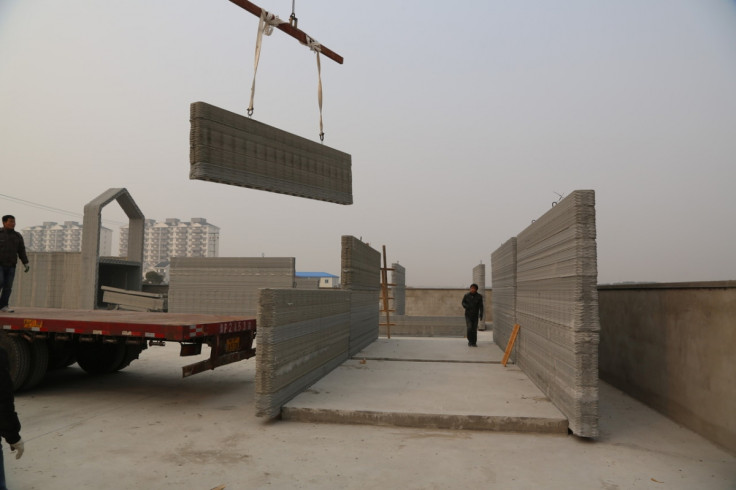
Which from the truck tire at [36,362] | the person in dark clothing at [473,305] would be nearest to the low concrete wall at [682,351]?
the person in dark clothing at [473,305]

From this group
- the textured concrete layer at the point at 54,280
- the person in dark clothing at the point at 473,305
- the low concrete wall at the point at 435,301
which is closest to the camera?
the person in dark clothing at the point at 473,305

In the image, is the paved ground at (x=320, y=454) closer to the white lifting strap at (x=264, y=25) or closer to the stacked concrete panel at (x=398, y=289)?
the white lifting strap at (x=264, y=25)

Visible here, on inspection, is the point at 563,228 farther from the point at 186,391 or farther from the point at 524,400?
the point at 186,391

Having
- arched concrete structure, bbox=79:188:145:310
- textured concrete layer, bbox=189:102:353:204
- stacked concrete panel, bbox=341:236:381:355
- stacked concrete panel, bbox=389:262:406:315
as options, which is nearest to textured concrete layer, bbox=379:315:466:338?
stacked concrete panel, bbox=389:262:406:315

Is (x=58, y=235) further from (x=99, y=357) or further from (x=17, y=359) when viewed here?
(x=17, y=359)

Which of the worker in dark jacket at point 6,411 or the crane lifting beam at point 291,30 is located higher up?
the crane lifting beam at point 291,30

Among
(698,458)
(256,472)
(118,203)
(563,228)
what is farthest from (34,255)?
(698,458)

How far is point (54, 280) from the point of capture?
18.9 metres

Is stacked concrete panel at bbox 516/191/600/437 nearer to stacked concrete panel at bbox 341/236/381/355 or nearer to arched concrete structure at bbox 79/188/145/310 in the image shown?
stacked concrete panel at bbox 341/236/381/355

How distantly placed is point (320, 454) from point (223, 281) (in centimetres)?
1366

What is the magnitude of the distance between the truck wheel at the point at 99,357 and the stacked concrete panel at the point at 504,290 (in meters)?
7.78

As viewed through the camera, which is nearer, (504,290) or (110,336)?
(110,336)

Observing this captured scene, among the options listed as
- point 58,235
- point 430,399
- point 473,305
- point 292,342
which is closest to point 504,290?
point 473,305

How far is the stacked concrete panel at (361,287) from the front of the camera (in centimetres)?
1016
